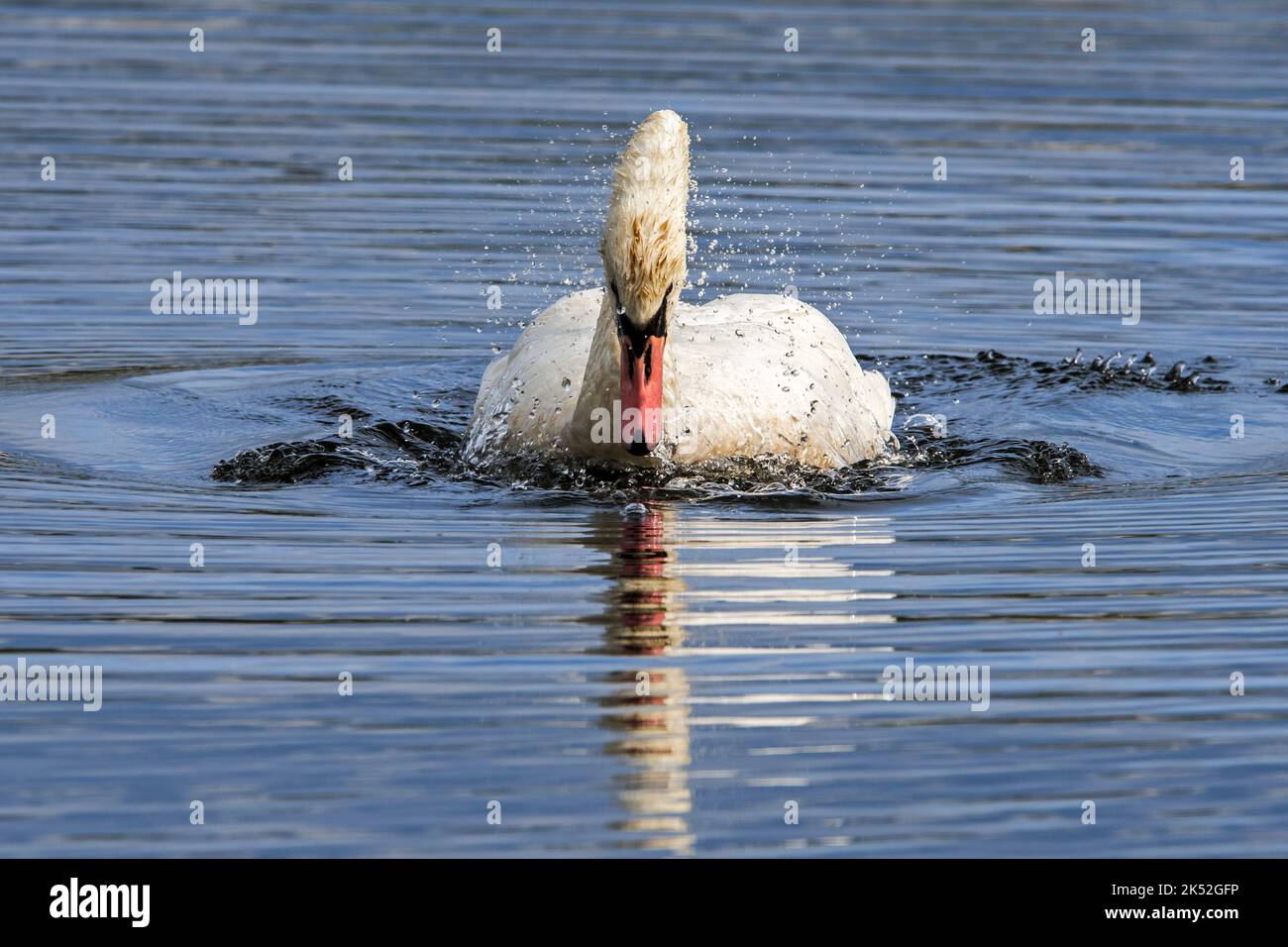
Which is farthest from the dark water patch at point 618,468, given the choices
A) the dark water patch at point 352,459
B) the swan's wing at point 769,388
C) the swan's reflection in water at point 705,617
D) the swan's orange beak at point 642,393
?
the swan's orange beak at point 642,393

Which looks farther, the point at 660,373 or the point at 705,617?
the point at 660,373

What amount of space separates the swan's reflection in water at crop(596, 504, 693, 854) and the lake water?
2 centimetres

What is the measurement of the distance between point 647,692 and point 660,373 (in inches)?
124

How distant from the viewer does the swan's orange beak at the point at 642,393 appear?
1083cm

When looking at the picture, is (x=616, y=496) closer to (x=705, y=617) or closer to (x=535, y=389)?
(x=535, y=389)

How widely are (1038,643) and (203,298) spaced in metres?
9.47

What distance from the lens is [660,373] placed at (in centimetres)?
1101

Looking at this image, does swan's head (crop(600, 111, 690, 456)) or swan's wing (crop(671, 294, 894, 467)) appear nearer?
swan's head (crop(600, 111, 690, 456))

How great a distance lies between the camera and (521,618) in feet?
29.8

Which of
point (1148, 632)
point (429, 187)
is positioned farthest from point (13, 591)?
point (429, 187)

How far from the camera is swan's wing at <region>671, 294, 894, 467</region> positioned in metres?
11.5

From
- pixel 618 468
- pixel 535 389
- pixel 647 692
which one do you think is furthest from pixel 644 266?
pixel 647 692

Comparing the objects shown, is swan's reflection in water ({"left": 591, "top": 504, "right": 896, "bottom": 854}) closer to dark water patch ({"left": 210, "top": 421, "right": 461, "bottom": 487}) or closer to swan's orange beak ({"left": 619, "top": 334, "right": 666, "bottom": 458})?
swan's orange beak ({"left": 619, "top": 334, "right": 666, "bottom": 458})

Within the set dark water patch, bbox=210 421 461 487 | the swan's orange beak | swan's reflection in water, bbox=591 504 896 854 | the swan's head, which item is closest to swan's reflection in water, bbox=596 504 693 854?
swan's reflection in water, bbox=591 504 896 854
